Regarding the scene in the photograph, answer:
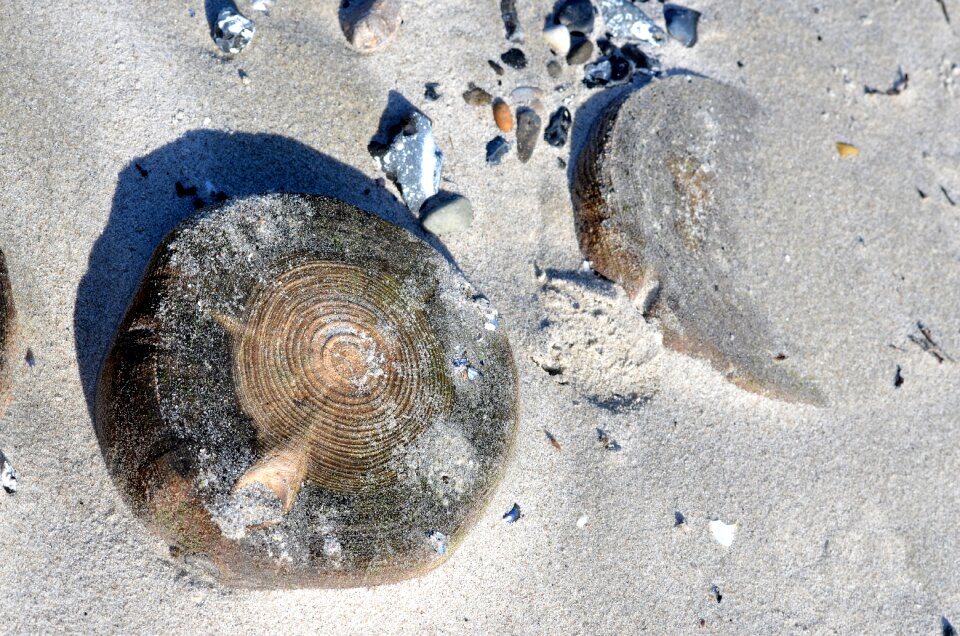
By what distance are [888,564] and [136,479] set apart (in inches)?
146

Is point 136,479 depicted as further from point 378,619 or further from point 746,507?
point 746,507

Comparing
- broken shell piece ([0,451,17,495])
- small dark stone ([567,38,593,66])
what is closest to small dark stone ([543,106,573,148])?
small dark stone ([567,38,593,66])

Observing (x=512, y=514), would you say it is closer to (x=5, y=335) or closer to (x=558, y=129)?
(x=558, y=129)

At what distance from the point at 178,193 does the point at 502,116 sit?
165cm

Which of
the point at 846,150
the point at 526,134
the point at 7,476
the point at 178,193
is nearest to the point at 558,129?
the point at 526,134

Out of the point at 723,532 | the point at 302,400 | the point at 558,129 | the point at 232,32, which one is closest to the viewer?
the point at 302,400

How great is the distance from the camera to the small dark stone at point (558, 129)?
4.00 metres

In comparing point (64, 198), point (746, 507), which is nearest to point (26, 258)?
point (64, 198)

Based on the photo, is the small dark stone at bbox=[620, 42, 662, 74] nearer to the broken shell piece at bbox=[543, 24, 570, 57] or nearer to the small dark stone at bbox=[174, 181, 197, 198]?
the broken shell piece at bbox=[543, 24, 570, 57]

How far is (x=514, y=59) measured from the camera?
4.05m

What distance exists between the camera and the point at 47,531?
10.2 ft

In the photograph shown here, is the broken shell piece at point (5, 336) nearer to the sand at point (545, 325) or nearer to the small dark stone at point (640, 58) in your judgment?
the sand at point (545, 325)

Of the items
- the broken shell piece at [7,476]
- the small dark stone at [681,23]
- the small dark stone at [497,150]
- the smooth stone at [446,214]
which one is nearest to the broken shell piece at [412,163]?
the smooth stone at [446,214]

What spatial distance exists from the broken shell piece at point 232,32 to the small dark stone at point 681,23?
2.31 metres
